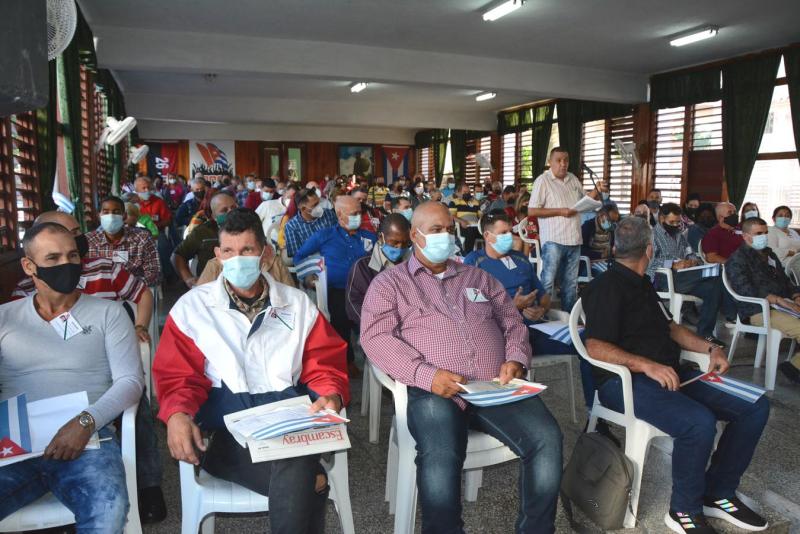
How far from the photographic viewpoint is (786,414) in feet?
12.3

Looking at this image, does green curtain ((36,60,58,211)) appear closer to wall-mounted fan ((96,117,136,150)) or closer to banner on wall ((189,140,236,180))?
wall-mounted fan ((96,117,136,150))

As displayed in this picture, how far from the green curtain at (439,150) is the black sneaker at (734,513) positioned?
57.5 ft

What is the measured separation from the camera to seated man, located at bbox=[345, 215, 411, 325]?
355 cm

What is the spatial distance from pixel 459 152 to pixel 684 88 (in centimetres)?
872

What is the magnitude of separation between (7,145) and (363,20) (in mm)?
4607

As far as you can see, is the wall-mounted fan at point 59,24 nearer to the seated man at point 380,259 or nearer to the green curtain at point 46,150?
the seated man at point 380,259

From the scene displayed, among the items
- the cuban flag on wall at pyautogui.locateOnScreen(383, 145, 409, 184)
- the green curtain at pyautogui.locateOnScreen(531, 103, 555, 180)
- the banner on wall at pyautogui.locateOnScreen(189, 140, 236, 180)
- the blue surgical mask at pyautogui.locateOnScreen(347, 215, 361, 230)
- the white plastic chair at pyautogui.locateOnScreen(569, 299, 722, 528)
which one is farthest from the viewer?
the cuban flag on wall at pyautogui.locateOnScreen(383, 145, 409, 184)

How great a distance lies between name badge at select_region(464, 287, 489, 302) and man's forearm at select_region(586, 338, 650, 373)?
0.49 meters

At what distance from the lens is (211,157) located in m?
19.5

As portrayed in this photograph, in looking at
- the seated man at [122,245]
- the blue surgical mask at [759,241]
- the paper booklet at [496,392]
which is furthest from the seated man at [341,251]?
the blue surgical mask at [759,241]

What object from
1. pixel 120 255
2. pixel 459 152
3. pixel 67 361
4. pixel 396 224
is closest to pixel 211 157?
pixel 459 152

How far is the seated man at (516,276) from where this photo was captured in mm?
3352

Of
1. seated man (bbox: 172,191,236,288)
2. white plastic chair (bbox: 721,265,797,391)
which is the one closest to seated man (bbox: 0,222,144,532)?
seated man (bbox: 172,191,236,288)

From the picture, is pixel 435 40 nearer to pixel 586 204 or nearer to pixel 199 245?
pixel 586 204
